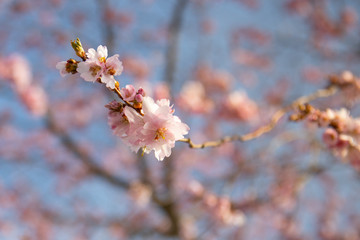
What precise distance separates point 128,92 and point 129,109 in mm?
68

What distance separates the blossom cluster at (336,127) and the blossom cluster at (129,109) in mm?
826

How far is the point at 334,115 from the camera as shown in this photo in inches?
65.9

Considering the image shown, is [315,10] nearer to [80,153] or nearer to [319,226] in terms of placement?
[319,226]

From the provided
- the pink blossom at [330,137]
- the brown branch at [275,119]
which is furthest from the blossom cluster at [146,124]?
the pink blossom at [330,137]

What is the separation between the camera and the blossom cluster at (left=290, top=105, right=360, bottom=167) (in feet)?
5.23

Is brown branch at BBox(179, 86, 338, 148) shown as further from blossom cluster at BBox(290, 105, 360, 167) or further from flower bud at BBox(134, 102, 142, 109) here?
flower bud at BBox(134, 102, 142, 109)

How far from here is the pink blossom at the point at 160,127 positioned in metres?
1.12

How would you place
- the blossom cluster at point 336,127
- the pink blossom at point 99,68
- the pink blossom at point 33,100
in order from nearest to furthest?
the pink blossom at point 99,68 < the blossom cluster at point 336,127 < the pink blossom at point 33,100

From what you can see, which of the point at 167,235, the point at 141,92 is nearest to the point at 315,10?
the point at 167,235

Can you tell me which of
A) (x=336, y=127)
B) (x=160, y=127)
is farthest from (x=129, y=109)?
(x=336, y=127)

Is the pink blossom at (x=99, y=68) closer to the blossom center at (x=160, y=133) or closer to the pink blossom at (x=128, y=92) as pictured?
the pink blossom at (x=128, y=92)

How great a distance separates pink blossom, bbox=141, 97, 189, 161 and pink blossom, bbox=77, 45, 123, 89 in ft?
0.54

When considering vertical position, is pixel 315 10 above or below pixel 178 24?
above

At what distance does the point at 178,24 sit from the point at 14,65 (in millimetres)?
3573
